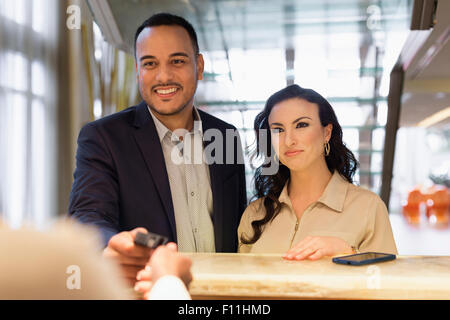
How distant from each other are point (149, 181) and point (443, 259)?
974mm

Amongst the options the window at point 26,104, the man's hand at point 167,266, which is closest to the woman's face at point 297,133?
the man's hand at point 167,266

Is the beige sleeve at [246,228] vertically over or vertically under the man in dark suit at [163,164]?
under

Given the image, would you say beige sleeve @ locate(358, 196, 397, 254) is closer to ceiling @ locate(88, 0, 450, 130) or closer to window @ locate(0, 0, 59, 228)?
window @ locate(0, 0, 59, 228)

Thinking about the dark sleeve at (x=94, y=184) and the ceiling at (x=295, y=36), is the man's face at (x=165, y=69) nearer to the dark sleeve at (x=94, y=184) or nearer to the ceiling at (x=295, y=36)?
the dark sleeve at (x=94, y=184)

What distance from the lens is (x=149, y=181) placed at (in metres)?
1.62

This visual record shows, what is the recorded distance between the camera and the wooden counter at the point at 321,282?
0.79m

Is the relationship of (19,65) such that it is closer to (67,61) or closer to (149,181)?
(67,61)

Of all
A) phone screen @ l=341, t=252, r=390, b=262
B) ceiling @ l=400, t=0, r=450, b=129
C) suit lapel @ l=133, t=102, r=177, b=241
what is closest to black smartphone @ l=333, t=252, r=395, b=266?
phone screen @ l=341, t=252, r=390, b=262

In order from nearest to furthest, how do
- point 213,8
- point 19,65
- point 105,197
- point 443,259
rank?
point 443,259 < point 105,197 < point 19,65 < point 213,8

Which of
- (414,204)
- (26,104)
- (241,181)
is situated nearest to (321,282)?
(241,181)

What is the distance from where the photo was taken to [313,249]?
1078 millimetres

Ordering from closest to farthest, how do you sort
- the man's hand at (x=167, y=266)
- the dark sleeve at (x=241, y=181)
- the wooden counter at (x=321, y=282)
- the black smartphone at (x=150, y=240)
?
the man's hand at (x=167, y=266) < the black smartphone at (x=150, y=240) < the wooden counter at (x=321, y=282) < the dark sleeve at (x=241, y=181)

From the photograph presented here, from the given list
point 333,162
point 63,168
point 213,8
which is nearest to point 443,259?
point 333,162

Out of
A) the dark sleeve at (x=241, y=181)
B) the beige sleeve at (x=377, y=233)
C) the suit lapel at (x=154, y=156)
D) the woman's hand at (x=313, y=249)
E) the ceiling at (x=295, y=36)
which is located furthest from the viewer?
the ceiling at (x=295, y=36)
